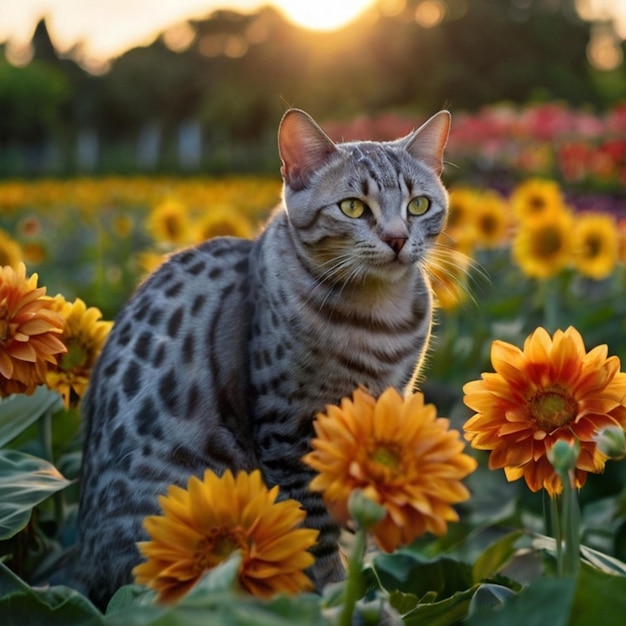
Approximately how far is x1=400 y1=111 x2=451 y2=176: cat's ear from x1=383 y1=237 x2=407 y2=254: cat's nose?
38cm

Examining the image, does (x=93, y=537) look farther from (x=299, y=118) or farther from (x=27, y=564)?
(x=299, y=118)

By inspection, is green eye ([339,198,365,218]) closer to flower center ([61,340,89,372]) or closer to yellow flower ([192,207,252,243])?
flower center ([61,340,89,372])

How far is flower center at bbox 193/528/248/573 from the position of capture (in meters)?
1.30

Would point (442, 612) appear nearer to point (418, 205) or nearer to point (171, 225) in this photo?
point (418, 205)

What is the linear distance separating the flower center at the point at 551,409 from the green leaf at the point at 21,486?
0.98 m

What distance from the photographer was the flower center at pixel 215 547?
1.30 metres

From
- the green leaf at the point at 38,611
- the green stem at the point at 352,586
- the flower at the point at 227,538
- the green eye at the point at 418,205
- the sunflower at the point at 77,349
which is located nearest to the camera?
the green stem at the point at 352,586

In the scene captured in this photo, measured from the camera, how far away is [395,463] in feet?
4.01

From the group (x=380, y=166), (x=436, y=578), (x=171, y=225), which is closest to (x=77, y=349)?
(x=380, y=166)

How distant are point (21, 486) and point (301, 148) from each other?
44.1 inches

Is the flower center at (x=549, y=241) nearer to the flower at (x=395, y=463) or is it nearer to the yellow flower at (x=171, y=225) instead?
the yellow flower at (x=171, y=225)

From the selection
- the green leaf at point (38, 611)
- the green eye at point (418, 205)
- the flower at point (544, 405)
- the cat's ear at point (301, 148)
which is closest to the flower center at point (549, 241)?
the green eye at point (418, 205)

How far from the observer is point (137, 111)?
3403 cm

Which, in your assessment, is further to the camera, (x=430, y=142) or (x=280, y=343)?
(x=430, y=142)
